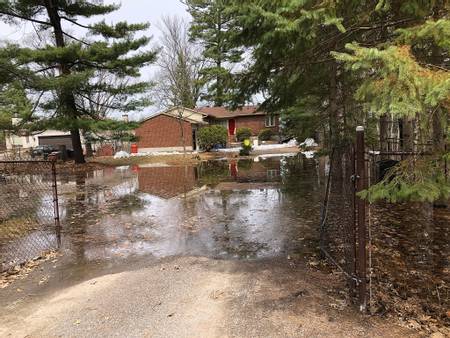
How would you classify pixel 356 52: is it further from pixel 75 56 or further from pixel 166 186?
pixel 75 56

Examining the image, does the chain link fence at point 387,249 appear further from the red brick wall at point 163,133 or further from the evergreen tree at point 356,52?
the red brick wall at point 163,133

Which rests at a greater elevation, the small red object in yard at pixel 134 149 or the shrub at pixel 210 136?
the shrub at pixel 210 136

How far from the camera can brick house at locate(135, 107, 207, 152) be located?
3528 centimetres

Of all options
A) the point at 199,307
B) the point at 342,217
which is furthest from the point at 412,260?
the point at 199,307

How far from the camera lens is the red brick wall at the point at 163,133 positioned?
3534 centimetres

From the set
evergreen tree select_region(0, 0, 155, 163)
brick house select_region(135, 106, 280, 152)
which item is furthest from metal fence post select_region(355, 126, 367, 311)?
brick house select_region(135, 106, 280, 152)

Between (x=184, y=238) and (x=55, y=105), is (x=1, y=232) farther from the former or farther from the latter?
(x=55, y=105)

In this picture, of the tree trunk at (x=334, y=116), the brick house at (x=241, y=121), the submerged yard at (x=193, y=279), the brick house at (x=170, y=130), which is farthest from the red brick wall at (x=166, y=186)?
the brick house at (x=241, y=121)

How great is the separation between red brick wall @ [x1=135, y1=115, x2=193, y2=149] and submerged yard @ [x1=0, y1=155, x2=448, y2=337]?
85.2ft

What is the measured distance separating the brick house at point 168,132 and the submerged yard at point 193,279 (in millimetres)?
25869

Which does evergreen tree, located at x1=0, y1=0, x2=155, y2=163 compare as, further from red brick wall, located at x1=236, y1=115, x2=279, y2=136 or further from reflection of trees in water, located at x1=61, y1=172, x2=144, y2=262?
red brick wall, located at x1=236, y1=115, x2=279, y2=136

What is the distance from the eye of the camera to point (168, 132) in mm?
35688

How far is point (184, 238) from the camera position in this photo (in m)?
6.97

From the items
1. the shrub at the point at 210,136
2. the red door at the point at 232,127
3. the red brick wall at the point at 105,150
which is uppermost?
the red door at the point at 232,127
